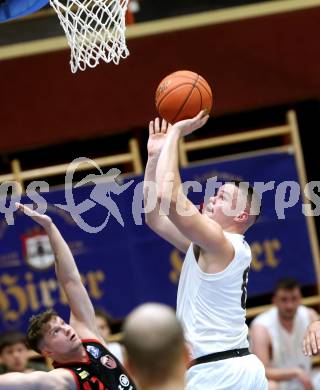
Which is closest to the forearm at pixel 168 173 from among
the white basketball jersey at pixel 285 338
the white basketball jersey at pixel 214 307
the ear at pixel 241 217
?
the white basketball jersey at pixel 214 307

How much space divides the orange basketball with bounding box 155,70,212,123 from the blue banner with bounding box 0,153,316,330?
11.7ft

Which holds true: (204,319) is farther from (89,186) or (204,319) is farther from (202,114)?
(89,186)

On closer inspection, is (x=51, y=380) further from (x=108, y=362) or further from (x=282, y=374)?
(x=282, y=374)

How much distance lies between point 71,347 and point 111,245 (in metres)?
3.70

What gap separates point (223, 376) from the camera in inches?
217

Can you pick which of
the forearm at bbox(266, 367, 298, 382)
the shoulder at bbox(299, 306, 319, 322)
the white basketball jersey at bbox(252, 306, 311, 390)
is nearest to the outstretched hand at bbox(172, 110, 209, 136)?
the forearm at bbox(266, 367, 298, 382)

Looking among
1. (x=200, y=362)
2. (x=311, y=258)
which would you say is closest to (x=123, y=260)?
(x=311, y=258)

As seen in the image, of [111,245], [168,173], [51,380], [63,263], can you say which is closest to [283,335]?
[111,245]

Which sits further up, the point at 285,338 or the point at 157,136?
the point at 157,136

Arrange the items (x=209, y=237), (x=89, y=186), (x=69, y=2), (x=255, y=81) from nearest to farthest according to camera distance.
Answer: (x=209, y=237)
(x=69, y=2)
(x=89, y=186)
(x=255, y=81)

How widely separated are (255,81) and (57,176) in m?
2.13

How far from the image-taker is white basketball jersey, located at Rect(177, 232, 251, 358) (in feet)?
18.0

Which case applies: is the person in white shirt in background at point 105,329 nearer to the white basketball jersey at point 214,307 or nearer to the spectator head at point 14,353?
the spectator head at point 14,353

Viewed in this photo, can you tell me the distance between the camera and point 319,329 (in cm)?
555
